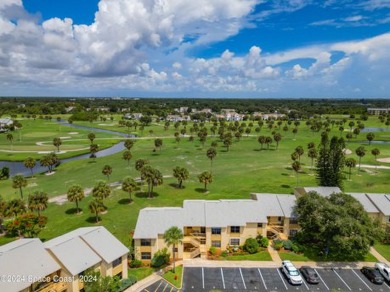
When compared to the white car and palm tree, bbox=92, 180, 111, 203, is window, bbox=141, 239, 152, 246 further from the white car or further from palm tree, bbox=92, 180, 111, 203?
the white car

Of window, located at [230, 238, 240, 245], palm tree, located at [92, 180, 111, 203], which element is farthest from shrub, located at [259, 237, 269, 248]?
palm tree, located at [92, 180, 111, 203]

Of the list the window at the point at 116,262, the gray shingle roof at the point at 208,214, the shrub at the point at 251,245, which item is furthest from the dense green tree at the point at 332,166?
the window at the point at 116,262

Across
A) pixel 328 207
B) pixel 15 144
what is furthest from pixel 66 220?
pixel 15 144

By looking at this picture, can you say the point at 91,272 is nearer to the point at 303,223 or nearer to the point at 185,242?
the point at 185,242

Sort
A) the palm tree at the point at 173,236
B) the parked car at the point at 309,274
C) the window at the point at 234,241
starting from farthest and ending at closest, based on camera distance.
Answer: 1. the window at the point at 234,241
2. the palm tree at the point at 173,236
3. the parked car at the point at 309,274

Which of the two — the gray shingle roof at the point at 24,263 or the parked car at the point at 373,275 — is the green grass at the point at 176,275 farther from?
the parked car at the point at 373,275

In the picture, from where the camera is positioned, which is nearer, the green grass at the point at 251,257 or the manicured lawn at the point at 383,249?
the green grass at the point at 251,257
